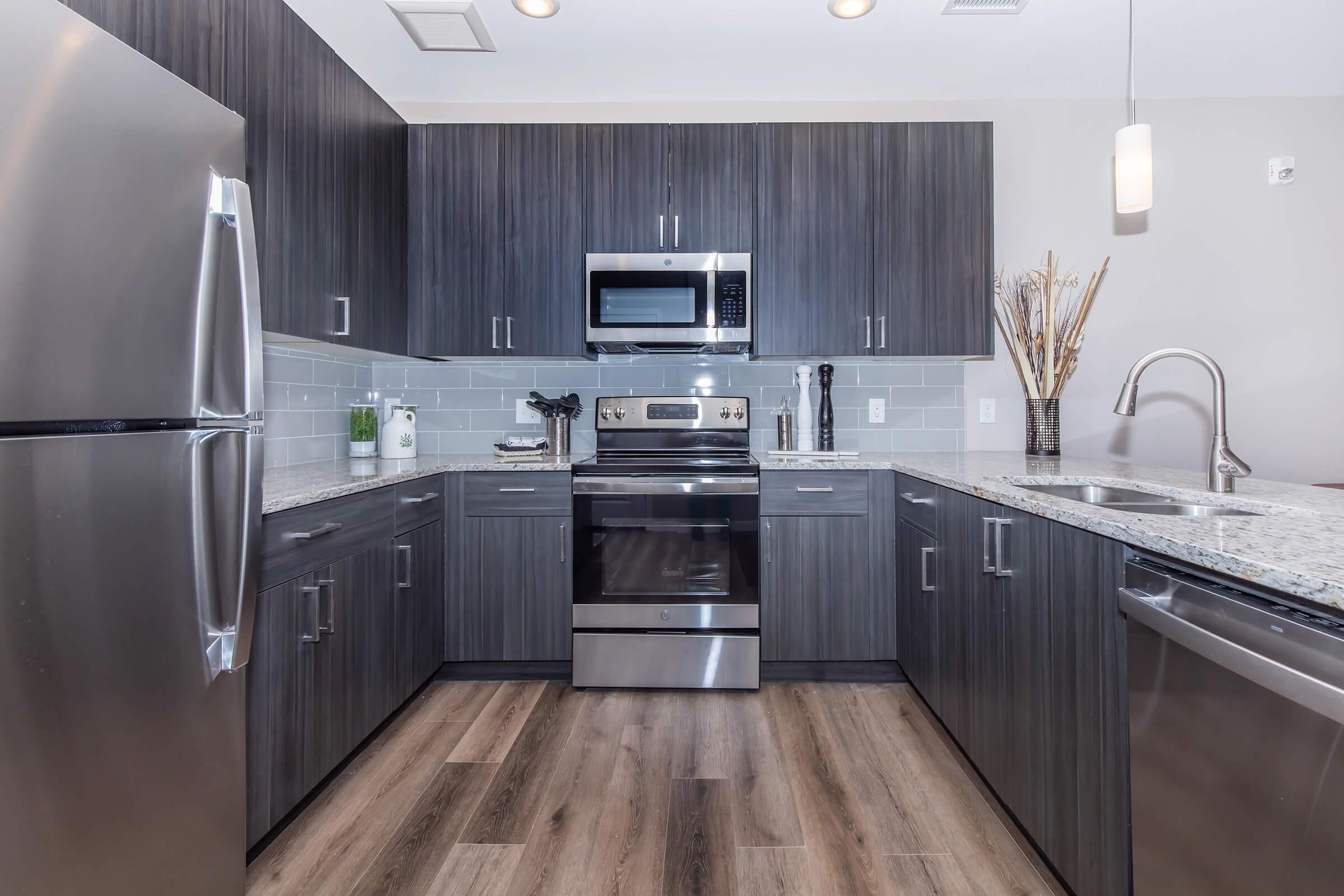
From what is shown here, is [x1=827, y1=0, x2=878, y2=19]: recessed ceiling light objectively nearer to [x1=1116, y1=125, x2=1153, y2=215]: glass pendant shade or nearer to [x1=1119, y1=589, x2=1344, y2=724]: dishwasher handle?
[x1=1116, y1=125, x2=1153, y2=215]: glass pendant shade

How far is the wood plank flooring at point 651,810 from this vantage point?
142 cm

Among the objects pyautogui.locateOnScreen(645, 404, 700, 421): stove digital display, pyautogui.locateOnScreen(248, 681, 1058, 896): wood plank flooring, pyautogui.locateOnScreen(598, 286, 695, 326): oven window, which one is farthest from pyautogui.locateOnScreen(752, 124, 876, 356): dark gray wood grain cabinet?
pyautogui.locateOnScreen(248, 681, 1058, 896): wood plank flooring

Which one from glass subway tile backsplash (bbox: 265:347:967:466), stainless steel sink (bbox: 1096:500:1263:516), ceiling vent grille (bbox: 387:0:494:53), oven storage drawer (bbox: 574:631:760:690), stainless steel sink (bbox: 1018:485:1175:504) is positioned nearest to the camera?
stainless steel sink (bbox: 1096:500:1263:516)

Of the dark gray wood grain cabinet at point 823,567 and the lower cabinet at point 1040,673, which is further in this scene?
the dark gray wood grain cabinet at point 823,567

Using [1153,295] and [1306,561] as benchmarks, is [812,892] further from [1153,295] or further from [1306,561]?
[1153,295]

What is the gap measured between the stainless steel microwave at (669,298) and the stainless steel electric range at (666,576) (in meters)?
0.55

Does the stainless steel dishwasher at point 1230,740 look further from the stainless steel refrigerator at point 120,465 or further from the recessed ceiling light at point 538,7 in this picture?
the recessed ceiling light at point 538,7

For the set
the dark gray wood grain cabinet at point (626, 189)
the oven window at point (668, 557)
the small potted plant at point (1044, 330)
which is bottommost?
the oven window at point (668, 557)

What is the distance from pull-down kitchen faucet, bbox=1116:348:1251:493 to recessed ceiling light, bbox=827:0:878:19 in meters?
1.48

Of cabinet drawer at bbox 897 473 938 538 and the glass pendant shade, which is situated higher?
the glass pendant shade

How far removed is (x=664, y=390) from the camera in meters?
2.95

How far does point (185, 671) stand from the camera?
42.7 inches

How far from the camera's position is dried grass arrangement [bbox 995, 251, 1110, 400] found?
8.27 ft

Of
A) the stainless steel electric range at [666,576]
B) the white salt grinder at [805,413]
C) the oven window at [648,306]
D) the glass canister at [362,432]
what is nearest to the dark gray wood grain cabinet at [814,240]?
the white salt grinder at [805,413]
